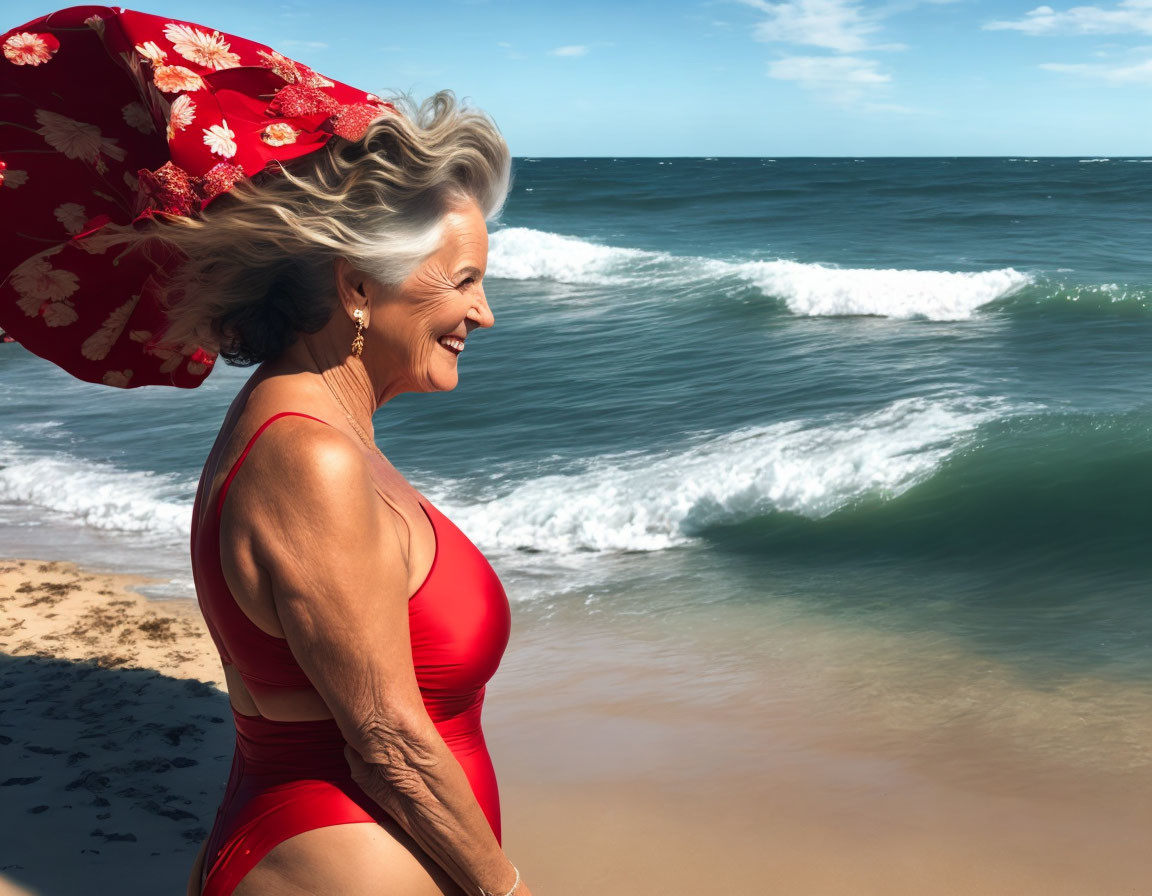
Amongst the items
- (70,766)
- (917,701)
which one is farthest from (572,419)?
(70,766)

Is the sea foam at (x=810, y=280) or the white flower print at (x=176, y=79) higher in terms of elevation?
the white flower print at (x=176, y=79)

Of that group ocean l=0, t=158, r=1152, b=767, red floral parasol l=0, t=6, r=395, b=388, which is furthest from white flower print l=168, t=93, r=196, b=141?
ocean l=0, t=158, r=1152, b=767

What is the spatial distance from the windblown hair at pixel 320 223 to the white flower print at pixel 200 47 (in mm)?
197

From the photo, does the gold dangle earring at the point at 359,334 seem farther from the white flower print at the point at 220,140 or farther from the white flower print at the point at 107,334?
the white flower print at the point at 107,334

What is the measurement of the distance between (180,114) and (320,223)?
0.77 ft

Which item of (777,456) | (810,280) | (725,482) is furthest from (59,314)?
(810,280)

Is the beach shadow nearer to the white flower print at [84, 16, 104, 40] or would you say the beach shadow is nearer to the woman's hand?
the woman's hand

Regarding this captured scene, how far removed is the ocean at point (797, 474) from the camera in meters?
5.32

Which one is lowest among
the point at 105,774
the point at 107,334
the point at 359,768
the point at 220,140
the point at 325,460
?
the point at 105,774

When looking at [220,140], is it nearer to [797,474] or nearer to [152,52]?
[152,52]

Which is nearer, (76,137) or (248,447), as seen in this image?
(248,447)

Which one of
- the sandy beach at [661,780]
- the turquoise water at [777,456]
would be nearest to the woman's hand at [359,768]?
the sandy beach at [661,780]

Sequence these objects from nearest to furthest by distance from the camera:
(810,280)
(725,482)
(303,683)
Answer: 1. (303,683)
2. (725,482)
3. (810,280)

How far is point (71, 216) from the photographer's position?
5.72 feet
